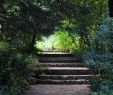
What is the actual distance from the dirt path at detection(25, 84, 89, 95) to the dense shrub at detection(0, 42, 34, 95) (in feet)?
1.28

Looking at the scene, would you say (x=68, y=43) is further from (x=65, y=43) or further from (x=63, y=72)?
(x=63, y=72)

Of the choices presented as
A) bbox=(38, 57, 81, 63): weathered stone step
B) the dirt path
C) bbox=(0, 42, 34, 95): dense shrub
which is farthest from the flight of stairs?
bbox=(0, 42, 34, 95): dense shrub

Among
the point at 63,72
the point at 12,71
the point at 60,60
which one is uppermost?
the point at 60,60

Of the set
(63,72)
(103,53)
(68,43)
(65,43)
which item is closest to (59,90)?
(63,72)

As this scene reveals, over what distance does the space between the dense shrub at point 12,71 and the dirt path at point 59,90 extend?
0.39 m

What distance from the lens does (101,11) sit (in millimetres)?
14180

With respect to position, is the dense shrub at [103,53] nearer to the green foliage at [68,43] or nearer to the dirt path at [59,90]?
the dirt path at [59,90]

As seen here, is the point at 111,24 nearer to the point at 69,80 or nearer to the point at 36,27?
the point at 36,27

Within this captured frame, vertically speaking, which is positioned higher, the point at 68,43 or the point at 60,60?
the point at 68,43

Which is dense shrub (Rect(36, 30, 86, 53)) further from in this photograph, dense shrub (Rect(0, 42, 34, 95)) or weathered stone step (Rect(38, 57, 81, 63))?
dense shrub (Rect(0, 42, 34, 95))

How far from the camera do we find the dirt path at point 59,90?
10.6 m

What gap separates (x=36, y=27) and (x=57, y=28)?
24.4 inches

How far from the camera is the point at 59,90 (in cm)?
1117

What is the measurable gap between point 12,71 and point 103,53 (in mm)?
2769
